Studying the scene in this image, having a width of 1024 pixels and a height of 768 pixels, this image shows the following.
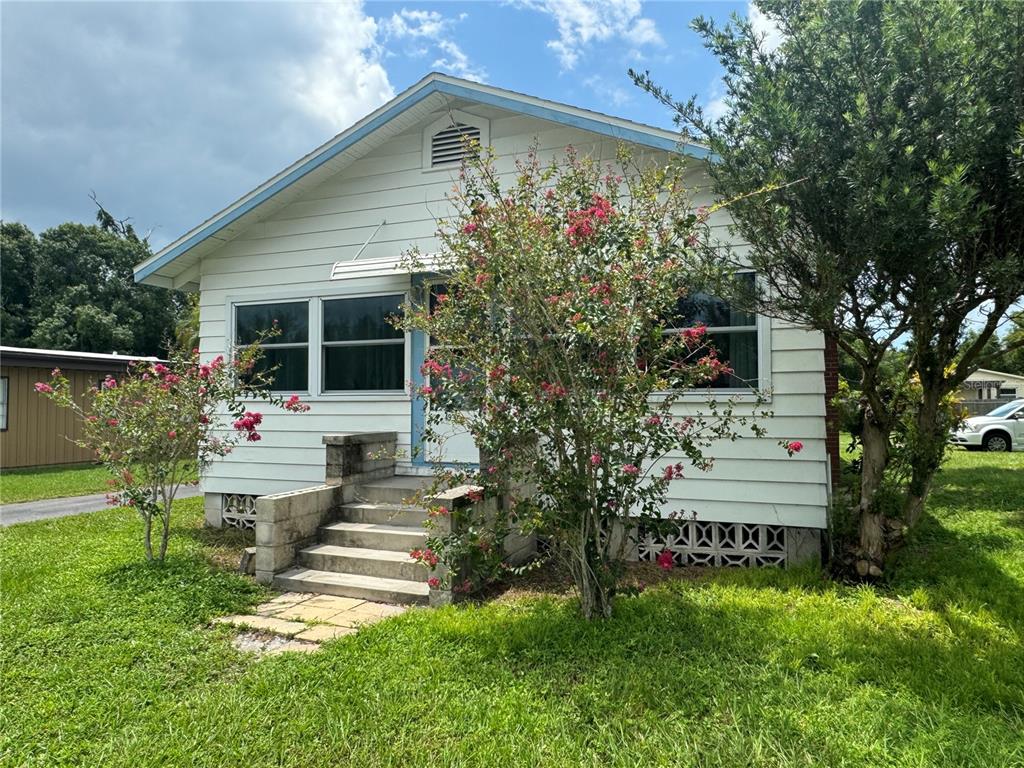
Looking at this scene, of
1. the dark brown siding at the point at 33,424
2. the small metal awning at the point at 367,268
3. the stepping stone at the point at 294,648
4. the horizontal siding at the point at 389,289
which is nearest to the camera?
the stepping stone at the point at 294,648

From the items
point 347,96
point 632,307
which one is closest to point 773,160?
point 632,307

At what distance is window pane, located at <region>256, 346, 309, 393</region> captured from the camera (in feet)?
25.6

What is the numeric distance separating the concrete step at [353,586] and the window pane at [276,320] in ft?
11.2

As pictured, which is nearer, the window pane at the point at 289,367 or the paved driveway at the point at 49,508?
the window pane at the point at 289,367

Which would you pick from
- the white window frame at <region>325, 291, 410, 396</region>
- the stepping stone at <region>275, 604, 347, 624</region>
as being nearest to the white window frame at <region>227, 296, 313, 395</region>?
the white window frame at <region>325, 291, 410, 396</region>

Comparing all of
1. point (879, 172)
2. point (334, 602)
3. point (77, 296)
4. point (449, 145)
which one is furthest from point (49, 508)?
point (77, 296)

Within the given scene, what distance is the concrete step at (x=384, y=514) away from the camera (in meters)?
5.88

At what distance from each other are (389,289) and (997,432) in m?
17.5

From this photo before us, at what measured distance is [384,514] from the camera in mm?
6016

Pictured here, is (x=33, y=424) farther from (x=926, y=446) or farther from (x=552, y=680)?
(x=926, y=446)

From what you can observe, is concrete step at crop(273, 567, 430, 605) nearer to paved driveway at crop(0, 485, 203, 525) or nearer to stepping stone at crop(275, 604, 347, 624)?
stepping stone at crop(275, 604, 347, 624)

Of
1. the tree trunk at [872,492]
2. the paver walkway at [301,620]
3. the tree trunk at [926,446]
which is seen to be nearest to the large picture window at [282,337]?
the paver walkway at [301,620]

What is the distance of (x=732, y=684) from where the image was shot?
10.5ft

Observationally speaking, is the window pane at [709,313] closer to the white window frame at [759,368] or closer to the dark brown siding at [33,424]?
the white window frame at [759,368]
